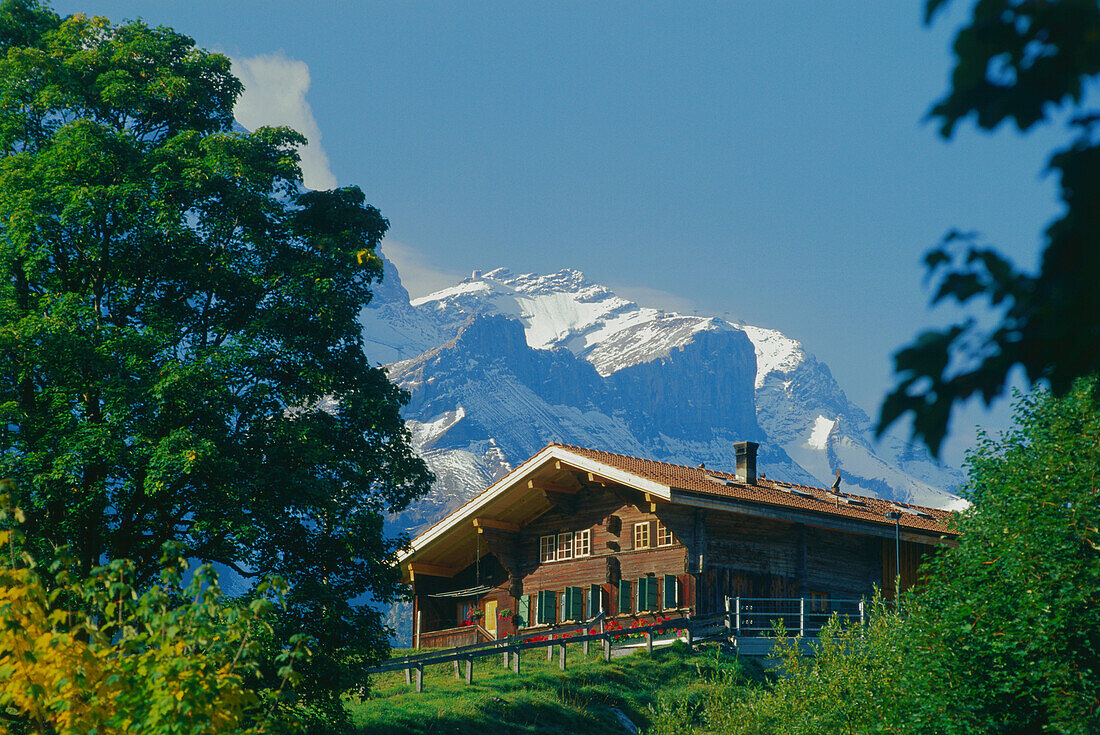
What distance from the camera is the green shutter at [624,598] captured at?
115 ft

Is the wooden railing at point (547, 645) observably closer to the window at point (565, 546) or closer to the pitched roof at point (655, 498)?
A: the pitched roof at point (655, 498)

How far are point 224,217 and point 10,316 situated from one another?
425 centimetres

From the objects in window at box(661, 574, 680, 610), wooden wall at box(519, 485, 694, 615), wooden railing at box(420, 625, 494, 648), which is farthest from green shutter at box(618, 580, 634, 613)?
wooden railing at box(420, 625, 494, 648)

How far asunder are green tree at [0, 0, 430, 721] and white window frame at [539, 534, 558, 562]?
1605 cm

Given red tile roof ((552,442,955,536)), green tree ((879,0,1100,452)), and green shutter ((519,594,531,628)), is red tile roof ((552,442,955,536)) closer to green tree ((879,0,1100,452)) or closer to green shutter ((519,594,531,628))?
green shutter ((519,594,531,628))

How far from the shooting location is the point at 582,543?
37750mm

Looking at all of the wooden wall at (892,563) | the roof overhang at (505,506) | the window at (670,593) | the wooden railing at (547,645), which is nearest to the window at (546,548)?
the roof overhang at (505,506)

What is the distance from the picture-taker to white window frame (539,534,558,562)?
38.7 metres

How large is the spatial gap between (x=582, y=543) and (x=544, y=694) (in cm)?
1270

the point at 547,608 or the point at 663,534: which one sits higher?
the point at 663,534

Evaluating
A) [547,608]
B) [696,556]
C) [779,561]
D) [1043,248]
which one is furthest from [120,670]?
[547,608]

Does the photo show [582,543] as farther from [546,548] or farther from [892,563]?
[892,563]

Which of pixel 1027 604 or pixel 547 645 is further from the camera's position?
pixel 547 645

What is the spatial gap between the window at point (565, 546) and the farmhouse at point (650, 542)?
42 millimetres
